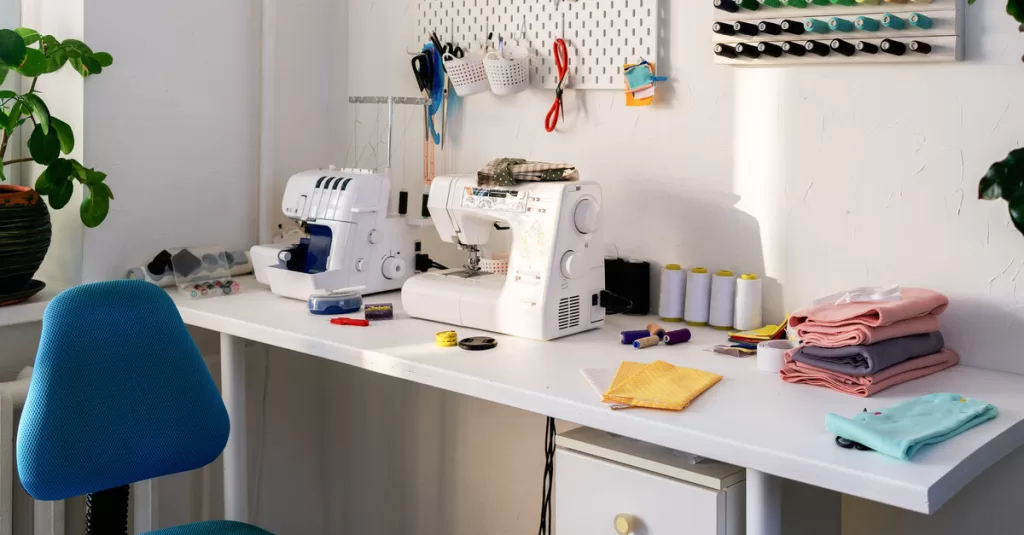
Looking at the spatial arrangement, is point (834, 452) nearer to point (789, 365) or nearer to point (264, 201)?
point (789, 365)

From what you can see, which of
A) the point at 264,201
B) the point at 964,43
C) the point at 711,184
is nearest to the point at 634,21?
the point at 711,184

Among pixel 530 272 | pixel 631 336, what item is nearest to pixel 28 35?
pixel 530 272

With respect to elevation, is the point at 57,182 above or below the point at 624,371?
above

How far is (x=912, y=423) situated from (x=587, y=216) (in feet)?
2.49

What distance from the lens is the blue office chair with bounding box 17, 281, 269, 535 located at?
4.84 feet

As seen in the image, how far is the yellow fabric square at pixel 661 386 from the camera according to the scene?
4.68ft

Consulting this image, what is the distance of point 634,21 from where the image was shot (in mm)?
2053

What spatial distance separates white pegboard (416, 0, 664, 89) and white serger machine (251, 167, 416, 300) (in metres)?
0.43

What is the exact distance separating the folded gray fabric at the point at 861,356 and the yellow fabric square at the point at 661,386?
0.15 m

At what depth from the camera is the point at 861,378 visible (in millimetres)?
1492

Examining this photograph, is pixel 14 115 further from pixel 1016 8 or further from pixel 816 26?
pixel 1016 8

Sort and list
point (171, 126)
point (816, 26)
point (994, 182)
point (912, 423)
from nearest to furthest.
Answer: point (912, 423) → point (994, 182) → point (816, 26) → point (171, 126)

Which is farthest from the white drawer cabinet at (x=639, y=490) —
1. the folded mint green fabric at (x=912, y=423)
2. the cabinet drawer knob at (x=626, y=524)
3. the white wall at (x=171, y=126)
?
the white wall at (x=171, y=126)

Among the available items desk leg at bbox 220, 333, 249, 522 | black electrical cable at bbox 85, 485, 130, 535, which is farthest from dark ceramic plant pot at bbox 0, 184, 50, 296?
black electrical cable at bbox 85, 485, 130, 535
